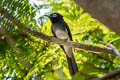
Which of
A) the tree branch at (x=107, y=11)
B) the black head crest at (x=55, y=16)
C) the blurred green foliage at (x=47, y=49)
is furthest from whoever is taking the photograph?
the black head crest at (x=55, y=16)

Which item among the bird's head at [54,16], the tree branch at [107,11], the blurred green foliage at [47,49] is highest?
the tree branch at [107,11]

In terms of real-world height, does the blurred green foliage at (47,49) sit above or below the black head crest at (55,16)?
above

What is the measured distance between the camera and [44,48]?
236 centimetres

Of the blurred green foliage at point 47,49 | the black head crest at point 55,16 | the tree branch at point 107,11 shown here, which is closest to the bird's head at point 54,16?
the black head crest at point 55,16

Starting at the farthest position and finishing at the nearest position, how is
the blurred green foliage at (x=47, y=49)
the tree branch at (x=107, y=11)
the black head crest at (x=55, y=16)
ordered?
the black head crest at (x=55, y=16) < the blurred green foliage at (x=47, y=49) < the tree branch at (x=107, y=11)

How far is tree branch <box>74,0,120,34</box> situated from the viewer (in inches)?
17.7

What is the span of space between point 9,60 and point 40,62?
1.95ft

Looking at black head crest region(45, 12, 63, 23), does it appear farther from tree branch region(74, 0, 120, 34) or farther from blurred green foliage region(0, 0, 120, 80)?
tree branch region(74, 0, 120, 34)

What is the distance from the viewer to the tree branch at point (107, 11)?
17.7 inches

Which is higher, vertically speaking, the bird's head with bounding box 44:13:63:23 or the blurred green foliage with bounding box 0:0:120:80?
the blurred green foliage with bounding box 0:0:120:80

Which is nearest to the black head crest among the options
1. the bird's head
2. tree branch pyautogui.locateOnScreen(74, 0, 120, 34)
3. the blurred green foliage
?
the bird's head

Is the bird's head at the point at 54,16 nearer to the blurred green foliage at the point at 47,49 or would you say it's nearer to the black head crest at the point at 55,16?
the black head crest at the point at 55,16

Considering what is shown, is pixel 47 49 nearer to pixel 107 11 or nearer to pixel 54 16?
pixel 54 16

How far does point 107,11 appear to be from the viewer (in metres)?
0.46
